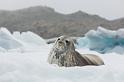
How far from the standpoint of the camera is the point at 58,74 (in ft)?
14.2

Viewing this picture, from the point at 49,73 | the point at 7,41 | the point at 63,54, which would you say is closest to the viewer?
the point at 49,73

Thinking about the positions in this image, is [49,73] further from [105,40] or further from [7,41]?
[105,40]

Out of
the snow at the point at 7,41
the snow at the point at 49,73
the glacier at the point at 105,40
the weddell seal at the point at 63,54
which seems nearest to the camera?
the snow at the point at 49,73

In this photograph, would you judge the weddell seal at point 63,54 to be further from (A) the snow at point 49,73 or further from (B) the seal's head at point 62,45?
(A) the snow at point 49,73

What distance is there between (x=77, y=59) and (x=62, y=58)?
300 mm

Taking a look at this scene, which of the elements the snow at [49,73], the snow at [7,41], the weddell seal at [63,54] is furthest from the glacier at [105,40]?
the snow at [49,73]

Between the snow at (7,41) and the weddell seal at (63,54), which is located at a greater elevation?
the snow at (7,41)

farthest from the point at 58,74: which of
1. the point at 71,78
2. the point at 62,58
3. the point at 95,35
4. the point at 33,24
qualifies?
the point at 33,24

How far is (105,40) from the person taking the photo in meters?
15.9

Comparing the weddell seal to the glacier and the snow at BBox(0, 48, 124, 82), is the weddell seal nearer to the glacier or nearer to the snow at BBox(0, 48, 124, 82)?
the snow at BBox(0, 48, 124, 82)

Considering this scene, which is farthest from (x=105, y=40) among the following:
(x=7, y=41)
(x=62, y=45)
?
(x=62, y=45)

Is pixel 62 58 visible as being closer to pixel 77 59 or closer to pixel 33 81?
pixel 77 59

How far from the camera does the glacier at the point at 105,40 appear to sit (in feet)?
50.0

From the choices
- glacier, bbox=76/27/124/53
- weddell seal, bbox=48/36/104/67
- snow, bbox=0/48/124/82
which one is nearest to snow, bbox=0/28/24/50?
glacier, bbox=76/27/124/53
